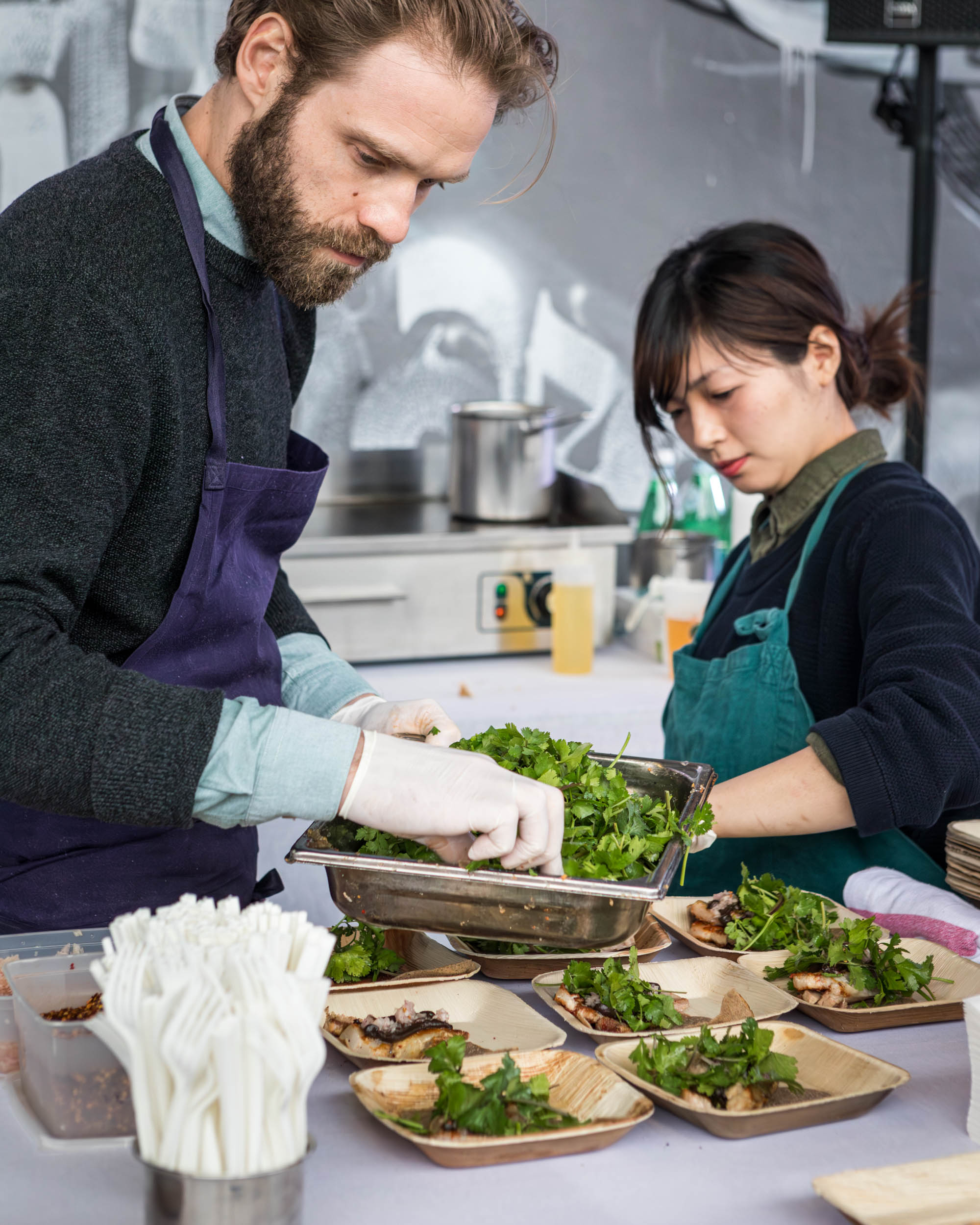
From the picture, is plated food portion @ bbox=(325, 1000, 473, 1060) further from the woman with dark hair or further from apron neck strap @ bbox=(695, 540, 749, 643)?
apron neck strap @ bbox=(695, 540, 749, 643)

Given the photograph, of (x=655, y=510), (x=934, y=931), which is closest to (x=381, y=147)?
(x=934, y=931)

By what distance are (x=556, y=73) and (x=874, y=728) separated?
923 millimetres

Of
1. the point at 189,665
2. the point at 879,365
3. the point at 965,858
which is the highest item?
the point at 879,365

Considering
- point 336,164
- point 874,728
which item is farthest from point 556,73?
point 874,728

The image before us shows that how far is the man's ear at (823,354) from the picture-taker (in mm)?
1955

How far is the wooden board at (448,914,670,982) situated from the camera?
1333mm

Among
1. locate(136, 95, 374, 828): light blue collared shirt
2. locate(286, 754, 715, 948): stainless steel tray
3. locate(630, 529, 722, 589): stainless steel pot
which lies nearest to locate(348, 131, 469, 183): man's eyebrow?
locate(136, 95, 374, 828): light blue collared shirt

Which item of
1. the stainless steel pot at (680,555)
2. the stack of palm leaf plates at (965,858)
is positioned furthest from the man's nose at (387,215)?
the stainless steel pot at (680,555)

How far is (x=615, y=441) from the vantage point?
3586 mm

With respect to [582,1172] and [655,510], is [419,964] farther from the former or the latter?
[655,510]

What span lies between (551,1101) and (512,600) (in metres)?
1.94

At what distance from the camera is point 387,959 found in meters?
1.31

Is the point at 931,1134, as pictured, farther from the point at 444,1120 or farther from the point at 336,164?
the point at 336,164

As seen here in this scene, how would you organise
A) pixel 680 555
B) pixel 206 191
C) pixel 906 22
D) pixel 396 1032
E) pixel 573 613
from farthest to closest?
1. pixel 680 555
2. pixel 906 22
3. pixel 573 613
4. pixel 206 191
5. pixel 396 1032
